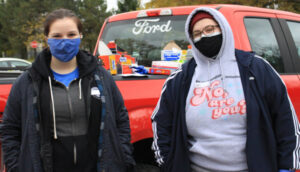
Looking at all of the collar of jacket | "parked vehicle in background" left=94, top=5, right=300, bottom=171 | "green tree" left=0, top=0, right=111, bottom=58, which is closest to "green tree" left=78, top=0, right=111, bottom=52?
"green tree" left=0, top=0, right=111, bottom=58

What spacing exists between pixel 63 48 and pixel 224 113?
3.57 feet

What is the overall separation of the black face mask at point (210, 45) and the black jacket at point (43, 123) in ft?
2.18

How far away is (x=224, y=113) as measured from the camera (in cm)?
165

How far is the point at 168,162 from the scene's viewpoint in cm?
182

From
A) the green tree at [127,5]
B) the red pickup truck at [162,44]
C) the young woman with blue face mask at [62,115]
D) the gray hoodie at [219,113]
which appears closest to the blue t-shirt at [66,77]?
the young woman with blue face mask at [62,115]

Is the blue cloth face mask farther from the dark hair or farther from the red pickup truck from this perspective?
the red pickup truck

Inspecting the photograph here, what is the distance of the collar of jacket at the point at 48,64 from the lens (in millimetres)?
1816

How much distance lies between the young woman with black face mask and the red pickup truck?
1.83 ft

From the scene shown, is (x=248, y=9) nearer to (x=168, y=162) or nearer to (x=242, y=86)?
(x=242, y=86)

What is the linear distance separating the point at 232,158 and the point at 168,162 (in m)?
0.40

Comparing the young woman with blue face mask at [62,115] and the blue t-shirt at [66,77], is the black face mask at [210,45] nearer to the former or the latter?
the young woman with blue face mask at [62,115]

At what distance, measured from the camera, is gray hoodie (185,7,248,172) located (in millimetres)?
1654

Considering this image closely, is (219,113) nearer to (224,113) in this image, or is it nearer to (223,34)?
(224,113)

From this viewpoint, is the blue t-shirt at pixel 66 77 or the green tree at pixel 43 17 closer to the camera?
the blue t-shirt at pixel 66 77
